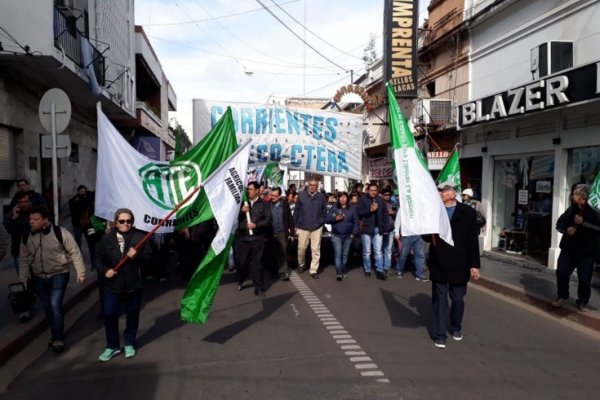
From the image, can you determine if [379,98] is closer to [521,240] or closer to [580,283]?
[521,240]

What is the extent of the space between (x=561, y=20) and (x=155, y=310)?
9.76 metres

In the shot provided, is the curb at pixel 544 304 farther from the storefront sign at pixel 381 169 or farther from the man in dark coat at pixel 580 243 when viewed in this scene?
the storefront sign at pixel 381 169

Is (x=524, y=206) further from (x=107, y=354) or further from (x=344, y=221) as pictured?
(x=107, y=354)

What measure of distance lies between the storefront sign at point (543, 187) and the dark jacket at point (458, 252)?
6693mm

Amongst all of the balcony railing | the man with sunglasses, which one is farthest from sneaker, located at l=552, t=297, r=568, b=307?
the balcony railing

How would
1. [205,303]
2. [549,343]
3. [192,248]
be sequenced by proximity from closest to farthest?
[205,303] → [549,343] → [192,248]

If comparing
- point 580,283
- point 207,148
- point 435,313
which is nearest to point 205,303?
point 207,148

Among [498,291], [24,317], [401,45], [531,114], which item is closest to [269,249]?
[498,291]

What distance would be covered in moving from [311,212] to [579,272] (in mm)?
4748

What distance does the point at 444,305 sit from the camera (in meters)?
5.72

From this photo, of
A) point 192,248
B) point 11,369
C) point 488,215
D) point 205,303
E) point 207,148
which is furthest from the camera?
point 488,215

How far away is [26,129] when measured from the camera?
1209cm

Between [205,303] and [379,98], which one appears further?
[379,98]

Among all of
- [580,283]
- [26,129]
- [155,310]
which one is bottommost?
[155,310]
